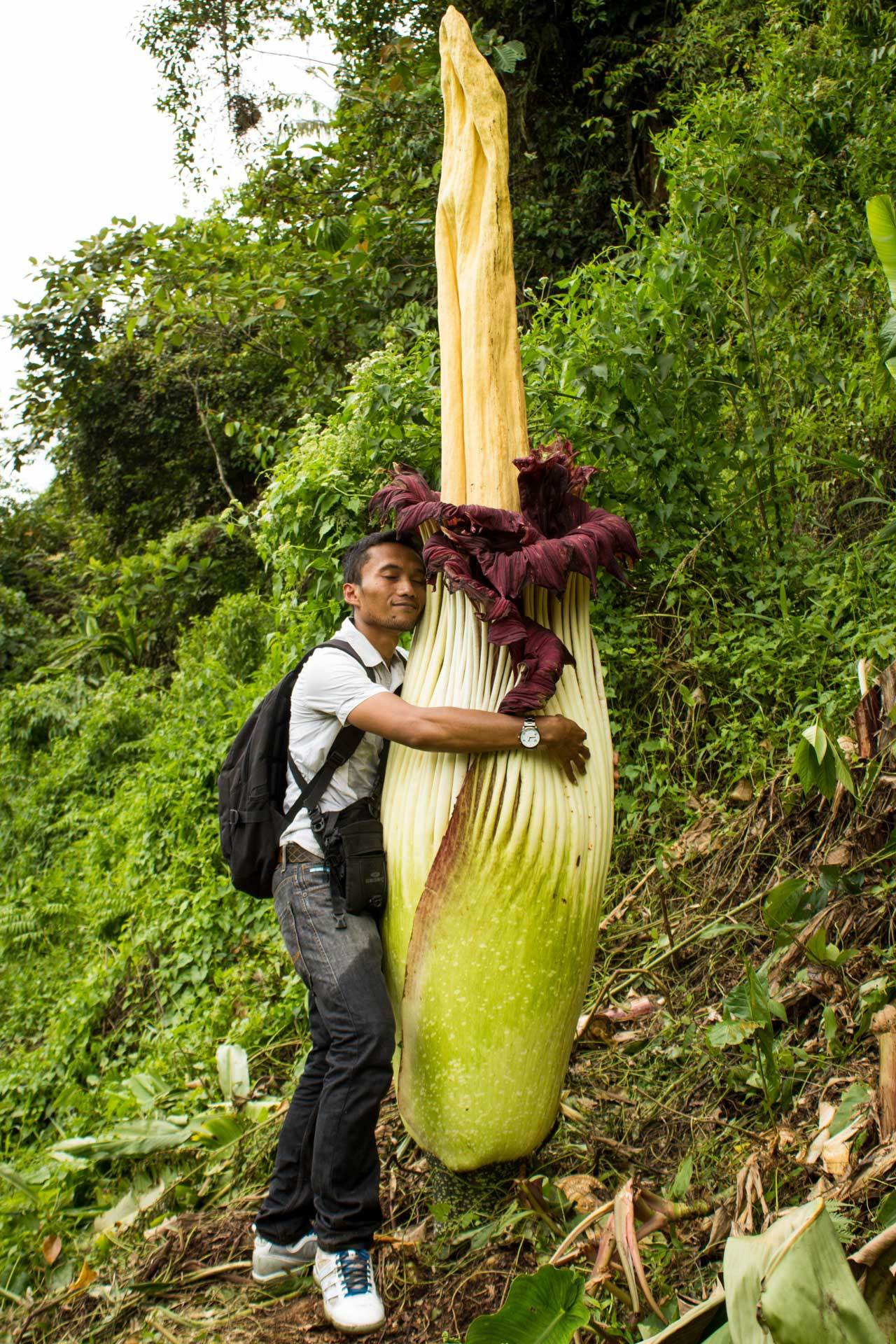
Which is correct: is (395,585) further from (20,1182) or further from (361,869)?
(20,1182)

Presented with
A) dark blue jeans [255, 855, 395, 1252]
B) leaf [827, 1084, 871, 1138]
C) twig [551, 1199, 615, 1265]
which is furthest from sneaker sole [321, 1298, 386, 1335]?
leaf [827, 1084, 871, 1138]

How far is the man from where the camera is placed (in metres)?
2.29

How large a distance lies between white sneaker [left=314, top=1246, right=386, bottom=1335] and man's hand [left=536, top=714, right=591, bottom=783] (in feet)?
3.91

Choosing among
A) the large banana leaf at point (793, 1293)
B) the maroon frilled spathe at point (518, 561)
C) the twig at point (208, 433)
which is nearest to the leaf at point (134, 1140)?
the maroon frilled spathe at point (518, 561)

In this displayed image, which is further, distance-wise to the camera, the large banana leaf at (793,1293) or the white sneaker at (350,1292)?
the white sneaker at (350,1292)

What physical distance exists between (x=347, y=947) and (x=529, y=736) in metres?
0.68

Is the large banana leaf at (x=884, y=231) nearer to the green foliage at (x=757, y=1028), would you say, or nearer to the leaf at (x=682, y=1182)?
the green foliage at (x=757, y=1028)

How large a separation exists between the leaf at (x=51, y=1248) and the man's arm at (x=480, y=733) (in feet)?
6.94

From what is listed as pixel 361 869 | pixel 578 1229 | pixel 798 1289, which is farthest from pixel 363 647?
pixel 798 1289

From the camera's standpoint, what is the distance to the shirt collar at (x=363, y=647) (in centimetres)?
263

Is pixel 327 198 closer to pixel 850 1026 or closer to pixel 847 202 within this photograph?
pixel 847 202

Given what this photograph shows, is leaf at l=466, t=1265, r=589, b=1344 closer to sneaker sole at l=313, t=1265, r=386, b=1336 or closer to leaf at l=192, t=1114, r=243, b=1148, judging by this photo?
sneaker sole at l=313, t=1265, r=386, b=1336

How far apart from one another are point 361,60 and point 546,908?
8237mm

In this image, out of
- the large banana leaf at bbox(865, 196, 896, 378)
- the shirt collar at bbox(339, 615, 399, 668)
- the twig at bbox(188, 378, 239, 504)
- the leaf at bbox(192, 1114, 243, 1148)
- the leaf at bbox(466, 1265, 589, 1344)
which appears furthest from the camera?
the twig at bbox(188, 378, 239, 504)
